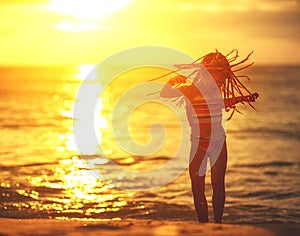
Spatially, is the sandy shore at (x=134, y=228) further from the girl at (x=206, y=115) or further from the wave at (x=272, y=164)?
the wave at (x=272, y=164)

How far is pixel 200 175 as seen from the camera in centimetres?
720

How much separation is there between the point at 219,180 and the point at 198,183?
10.0 inches

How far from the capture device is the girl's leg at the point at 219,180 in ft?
23.5

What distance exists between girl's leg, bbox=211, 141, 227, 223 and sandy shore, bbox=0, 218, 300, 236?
3.07ft

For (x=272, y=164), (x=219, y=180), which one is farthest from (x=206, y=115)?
(x=272, y=164)

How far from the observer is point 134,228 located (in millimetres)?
6293

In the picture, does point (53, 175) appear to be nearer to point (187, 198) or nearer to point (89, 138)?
point (187, 198)

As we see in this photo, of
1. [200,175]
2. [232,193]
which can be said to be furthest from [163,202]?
[200,175]

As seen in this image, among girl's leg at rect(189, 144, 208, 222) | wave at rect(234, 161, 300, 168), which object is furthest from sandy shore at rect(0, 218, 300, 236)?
wave at rect(234, 161, 300, 168)

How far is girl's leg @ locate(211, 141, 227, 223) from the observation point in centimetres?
715

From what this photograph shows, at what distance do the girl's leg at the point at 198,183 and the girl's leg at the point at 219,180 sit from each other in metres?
0.14

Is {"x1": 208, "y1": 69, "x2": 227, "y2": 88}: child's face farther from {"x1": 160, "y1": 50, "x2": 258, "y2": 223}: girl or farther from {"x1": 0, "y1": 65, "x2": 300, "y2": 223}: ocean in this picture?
{"x1": 0, "y1": 65, "x2": 300, "y2": 223}: ocean

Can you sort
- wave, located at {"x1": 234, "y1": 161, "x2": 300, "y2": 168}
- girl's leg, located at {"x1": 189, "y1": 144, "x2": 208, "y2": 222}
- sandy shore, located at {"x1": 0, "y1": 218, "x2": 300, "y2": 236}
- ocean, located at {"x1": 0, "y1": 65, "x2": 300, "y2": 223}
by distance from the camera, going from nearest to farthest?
sandy shore, located at {"x1": 0, "y1": 218, "x2": 300, "y2": 236} → girl's leg, located at {"x1": 189, "y1": 144, "x2": 208, "y2": 222} → ocean, located at {"x1": 0, "y1": 65, "x2": 300, "y2": 223} → wave, located at {"x1": 234, "y1": 161, "x2": 300, "y2": 168}

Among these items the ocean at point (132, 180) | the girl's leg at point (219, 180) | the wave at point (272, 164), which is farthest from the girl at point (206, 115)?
the wave at point (272, 164)
